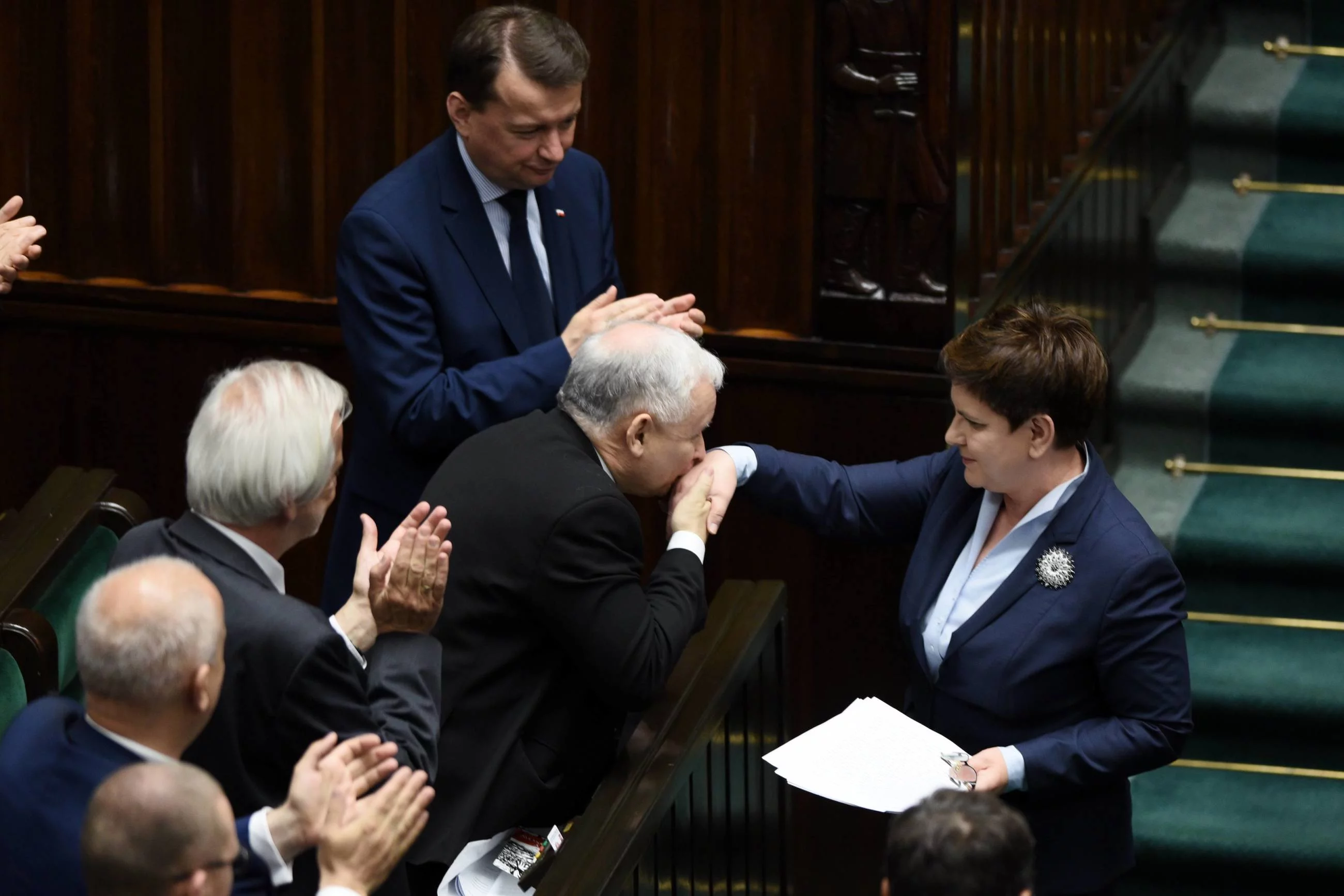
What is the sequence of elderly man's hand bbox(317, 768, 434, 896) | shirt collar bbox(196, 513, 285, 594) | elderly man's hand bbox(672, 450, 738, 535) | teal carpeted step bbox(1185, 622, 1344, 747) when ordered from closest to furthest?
elderly man's hand bbox(317, 768, 434, 896)
shirt collar bbox(196, 513, 285, 594)
elderly man's hand bbox(672, 450, 738, 535)
teal carpeted step bbox(1185, 622, 1344, 747)

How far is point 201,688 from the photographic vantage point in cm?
225

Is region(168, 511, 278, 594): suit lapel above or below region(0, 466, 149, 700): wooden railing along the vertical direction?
above

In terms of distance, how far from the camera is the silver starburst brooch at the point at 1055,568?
308 cm

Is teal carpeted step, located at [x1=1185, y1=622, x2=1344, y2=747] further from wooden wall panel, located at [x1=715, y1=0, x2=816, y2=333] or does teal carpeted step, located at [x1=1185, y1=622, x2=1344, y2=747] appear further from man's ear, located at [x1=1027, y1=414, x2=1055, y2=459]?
man's ear, located at [x1=1027, y1=414, x2=1055, y2=459]

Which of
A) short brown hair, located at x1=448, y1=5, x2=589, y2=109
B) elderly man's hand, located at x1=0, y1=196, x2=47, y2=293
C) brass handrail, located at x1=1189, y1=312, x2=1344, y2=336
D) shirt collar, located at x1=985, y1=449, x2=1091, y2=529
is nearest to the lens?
shirt collar, located at x1=985, y1=449, x2=1091, y2=529

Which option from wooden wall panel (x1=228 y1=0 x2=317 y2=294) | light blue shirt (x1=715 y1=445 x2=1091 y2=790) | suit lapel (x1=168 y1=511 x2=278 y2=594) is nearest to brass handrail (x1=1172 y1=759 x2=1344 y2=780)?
light blue shirt (x1=715 y1=445 x2=1091 y2=790)

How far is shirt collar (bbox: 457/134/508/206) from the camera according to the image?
12.3 ft

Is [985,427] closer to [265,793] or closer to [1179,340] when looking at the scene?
[265,793]

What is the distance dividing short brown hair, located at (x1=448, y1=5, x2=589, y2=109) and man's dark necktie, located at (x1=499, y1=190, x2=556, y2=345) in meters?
0.24

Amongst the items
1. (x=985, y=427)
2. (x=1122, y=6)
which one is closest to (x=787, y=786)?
(x=985, y=427)

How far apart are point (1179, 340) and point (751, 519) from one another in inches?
60.1

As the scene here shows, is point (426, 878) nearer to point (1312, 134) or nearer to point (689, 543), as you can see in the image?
point (689, 543)

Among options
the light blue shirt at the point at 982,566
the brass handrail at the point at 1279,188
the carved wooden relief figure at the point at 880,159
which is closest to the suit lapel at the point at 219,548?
the light blue shirt at the point at 982,566

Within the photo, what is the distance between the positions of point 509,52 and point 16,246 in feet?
3.36
